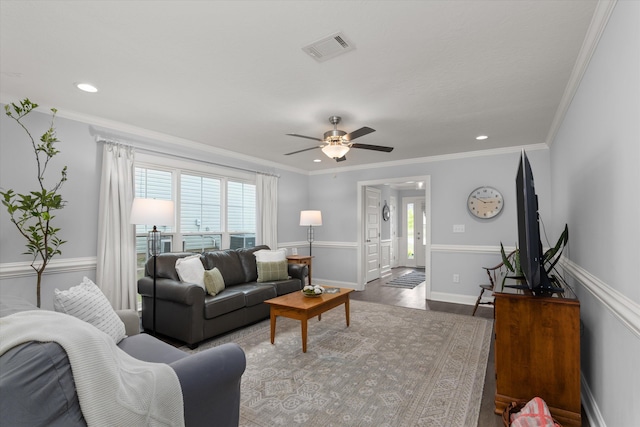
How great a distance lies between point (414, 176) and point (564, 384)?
3.95 metres

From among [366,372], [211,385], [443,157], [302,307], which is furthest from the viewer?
[443,157]

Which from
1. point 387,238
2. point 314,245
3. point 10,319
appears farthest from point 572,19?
point 387,238

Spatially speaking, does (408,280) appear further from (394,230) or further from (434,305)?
(394,230)

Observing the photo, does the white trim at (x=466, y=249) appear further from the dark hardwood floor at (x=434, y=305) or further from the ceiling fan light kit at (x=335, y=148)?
the ceiling fan light kit at (x=335, y=148)

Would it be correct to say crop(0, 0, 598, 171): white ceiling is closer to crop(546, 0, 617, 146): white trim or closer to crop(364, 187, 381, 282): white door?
crop(546, 0, 617, 146): white trim

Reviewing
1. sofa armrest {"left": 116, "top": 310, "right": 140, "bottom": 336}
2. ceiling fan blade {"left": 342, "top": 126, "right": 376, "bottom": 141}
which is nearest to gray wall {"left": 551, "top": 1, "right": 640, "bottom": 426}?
ceiling fan blade {"left": 342, "top": 126, "right": 376, "bottom": 141}

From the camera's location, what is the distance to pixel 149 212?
129 inches

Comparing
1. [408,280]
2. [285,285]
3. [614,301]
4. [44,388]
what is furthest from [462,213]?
[44,388]

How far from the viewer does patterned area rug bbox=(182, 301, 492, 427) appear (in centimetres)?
218

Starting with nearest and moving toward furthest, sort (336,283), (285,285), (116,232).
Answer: (116,232)
(285,285)
(336,283)

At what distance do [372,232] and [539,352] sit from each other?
16.1 ft

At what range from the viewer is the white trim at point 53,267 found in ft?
9.82

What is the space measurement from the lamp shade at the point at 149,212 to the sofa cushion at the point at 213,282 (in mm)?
850

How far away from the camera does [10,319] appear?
1168mm
